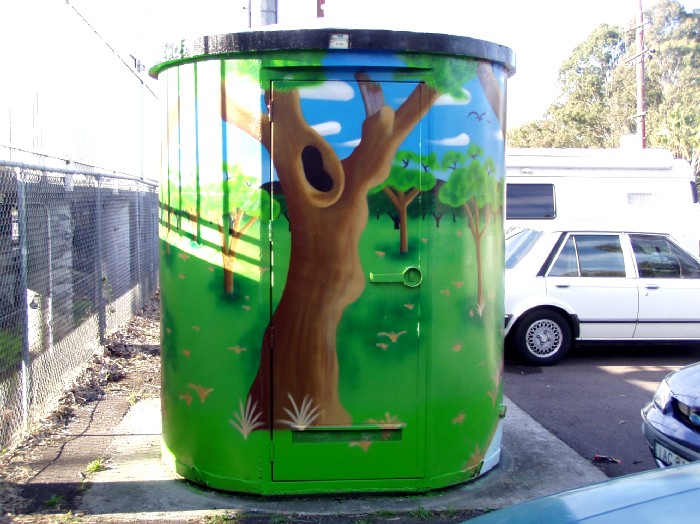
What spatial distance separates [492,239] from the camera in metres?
4.81

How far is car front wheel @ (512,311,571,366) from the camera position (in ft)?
30.2

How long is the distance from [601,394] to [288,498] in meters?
4.47

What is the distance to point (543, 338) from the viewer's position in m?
9.28

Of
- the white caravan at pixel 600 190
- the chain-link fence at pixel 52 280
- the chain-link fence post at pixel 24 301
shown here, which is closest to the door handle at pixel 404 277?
the chain-link fence at pixel 52 280

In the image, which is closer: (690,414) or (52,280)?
(690,414)

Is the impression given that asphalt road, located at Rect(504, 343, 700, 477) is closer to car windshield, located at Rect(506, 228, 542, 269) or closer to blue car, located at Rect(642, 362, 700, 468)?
blue car, located at Rect(642, 362, 700, 468)

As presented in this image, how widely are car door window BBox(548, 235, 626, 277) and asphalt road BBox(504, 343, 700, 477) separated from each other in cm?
116

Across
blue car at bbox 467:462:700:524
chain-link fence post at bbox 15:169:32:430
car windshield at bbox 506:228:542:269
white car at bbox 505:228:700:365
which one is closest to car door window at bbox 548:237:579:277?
white car at bbox 505:228:700:365

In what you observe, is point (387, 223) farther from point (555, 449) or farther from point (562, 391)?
point (562, 391)

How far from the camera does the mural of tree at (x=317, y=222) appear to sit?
441 cm

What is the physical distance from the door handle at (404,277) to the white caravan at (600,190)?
33.6 ft

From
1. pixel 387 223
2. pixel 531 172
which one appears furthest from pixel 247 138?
pixel 531 172

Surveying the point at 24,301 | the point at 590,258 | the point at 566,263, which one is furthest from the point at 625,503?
the point at 590,258

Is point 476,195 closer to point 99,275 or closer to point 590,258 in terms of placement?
point 590,258
